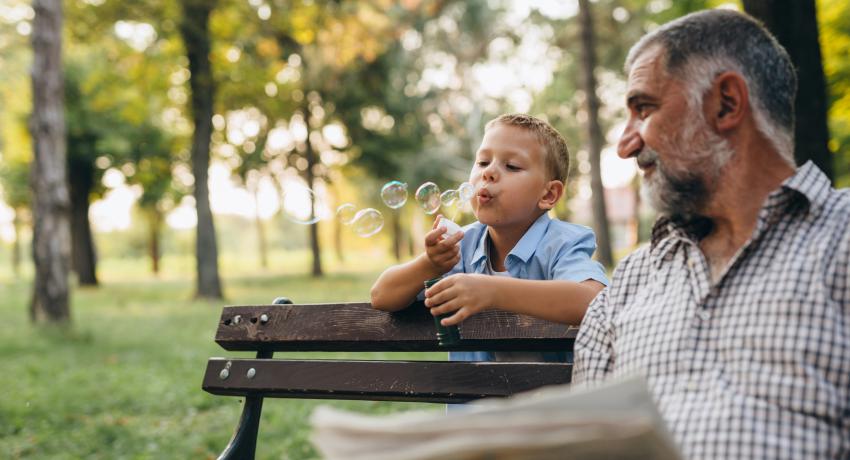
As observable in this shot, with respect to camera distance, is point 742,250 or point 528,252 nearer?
point 742,250

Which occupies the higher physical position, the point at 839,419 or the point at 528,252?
the point at 528,252

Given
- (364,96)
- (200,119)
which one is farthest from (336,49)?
(364,96)

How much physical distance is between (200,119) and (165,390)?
11666 mm

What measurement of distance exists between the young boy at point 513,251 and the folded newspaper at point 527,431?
91 centimetres

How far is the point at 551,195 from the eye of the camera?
8.66 feet

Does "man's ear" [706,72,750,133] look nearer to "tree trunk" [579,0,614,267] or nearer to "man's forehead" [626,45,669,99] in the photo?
"man's forehead" [626,45,669,99]

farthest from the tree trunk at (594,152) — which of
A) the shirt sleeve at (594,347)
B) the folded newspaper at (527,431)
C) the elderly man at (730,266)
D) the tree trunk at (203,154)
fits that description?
the folded newspaper at (527,431)

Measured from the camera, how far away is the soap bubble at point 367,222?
10.4 ft

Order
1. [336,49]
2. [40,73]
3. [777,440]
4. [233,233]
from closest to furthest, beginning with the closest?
[777,440] → [40,73] → [336,49] → [233,233]

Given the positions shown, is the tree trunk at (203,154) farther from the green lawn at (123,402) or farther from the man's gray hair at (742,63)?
the man's gray hair at (742,63)

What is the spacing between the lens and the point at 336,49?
58.2 feet

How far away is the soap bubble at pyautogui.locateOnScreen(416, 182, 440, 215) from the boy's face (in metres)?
0.34

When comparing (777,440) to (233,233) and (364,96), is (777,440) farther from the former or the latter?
(233,233)

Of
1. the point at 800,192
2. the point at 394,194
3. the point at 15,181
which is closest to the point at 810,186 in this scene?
the point at 800,192
